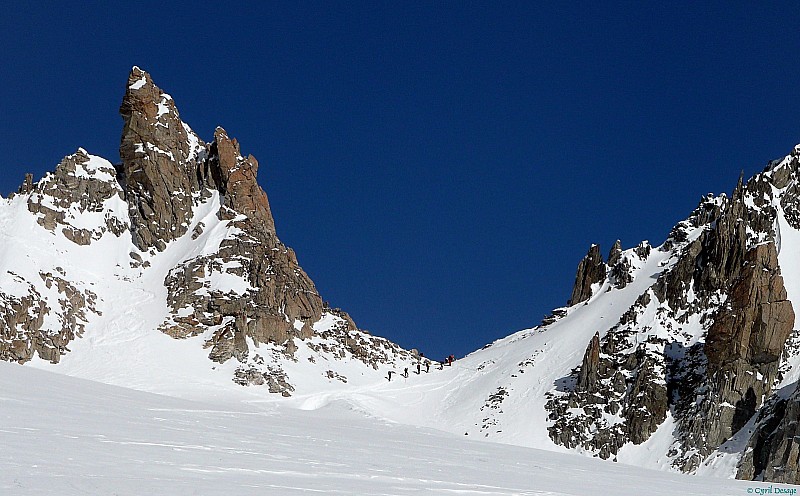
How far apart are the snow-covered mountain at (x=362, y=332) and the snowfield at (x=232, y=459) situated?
39.7 meters

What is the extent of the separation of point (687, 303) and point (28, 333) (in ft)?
216

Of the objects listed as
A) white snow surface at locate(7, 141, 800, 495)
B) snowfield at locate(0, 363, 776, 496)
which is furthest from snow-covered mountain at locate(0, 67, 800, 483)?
snowfield at locate(0, 363, 776, 496)

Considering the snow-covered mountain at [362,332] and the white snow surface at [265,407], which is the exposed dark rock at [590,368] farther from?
the white snow surface at [265,407]

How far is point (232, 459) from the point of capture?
11.3 meters

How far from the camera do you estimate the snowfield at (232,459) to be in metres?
8.72

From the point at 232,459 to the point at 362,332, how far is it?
90875 mm

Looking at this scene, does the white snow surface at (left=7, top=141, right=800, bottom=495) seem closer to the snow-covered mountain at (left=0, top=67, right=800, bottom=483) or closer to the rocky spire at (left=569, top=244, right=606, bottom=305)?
the snow-covered mountain at (left=0, top=67, right=800, bottom=483)

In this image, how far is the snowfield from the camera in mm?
8719

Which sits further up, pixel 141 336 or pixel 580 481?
pixel 141 336

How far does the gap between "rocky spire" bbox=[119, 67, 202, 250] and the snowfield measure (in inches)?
3384

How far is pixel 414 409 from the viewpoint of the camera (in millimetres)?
73500

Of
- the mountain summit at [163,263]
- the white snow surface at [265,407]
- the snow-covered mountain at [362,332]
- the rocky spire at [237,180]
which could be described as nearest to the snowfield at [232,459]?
the white snow surface at [265,407]

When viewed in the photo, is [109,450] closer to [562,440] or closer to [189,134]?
[562,440]

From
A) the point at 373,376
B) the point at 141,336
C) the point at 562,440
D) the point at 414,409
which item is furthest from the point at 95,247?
the point at 562,440
